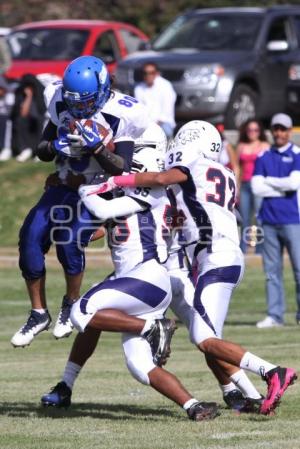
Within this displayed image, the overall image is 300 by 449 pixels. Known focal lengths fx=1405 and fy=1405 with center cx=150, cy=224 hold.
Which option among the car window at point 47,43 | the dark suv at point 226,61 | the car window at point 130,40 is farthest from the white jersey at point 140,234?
the car window at point 130,40

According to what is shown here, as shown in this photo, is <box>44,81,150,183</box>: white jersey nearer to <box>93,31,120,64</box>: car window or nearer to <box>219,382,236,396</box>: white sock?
<box>219,382,236,396</box>: white sock

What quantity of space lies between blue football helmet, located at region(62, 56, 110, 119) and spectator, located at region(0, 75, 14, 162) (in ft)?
40.0

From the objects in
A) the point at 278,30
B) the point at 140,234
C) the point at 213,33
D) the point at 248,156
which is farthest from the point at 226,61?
the point at 140,234

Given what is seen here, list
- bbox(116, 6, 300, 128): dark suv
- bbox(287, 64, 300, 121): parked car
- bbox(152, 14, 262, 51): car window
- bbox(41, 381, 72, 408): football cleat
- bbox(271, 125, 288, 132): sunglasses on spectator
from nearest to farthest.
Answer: bbox(41, 381, 72, 408): football cleat → bbox(271, 125, 288, 132): sunglasses on spectator → bbox(116, 6, 300, 128): dark suv → bbox(152, 14, 262, 51): car window → bbox(287, 64, 300, 121): parked car

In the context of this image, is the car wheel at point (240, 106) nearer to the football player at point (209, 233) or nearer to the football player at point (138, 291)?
the football player at point (209, 233)

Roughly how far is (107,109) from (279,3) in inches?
847

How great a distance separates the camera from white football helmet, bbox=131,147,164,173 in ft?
28.5

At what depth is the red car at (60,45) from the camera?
21.6 metres

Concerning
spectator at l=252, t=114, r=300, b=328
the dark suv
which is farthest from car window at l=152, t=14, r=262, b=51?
spectator at l=252, t=114, r=300, b=328

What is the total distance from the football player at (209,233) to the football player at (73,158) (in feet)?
0.96

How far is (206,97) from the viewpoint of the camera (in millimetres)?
19250

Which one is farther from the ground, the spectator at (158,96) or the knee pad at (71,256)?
the knee pad at (71,256)

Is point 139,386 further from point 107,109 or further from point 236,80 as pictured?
point 236,80

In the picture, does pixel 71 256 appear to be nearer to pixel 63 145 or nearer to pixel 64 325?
pixel 64 325
